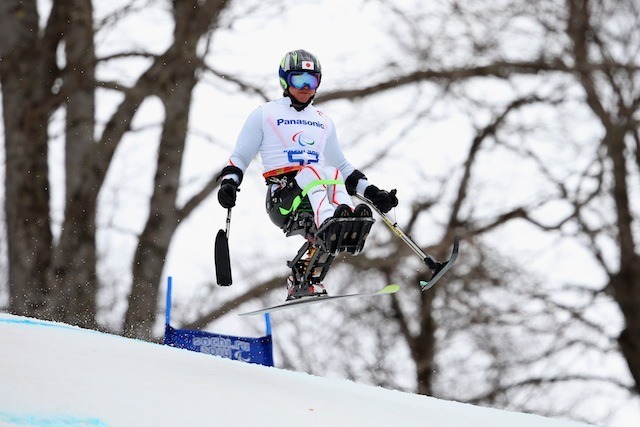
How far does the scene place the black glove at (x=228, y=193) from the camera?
826cm

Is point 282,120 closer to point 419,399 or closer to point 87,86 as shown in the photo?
point 419,399

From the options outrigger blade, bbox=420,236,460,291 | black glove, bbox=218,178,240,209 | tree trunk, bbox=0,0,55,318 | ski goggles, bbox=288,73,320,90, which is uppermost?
tree trunk, bbox=0,0,55,318

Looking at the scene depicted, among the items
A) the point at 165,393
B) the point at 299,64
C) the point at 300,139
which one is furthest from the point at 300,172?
the point at 165,393

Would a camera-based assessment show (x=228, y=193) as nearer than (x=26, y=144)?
Yes

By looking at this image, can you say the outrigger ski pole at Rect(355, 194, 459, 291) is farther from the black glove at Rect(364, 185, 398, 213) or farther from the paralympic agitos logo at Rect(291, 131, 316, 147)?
the paralympic agitos logo at Rect(291, 131, 316, 147)

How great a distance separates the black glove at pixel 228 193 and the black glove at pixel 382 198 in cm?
99

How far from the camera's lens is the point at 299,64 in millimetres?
8195

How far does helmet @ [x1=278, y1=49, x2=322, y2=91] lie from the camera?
8.20 meters

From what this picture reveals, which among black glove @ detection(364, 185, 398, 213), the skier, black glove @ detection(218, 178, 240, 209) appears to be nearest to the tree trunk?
the skier

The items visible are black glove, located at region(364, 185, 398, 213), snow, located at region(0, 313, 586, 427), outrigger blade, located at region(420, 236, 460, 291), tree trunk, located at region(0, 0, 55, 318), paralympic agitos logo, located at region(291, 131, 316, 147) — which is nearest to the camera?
snow, located at region(0, 313, 586, 427)

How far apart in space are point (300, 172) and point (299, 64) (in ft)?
2.46

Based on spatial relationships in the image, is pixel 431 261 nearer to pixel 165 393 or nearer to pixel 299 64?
pixel 299 64

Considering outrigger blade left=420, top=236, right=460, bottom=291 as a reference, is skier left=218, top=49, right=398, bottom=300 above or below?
above

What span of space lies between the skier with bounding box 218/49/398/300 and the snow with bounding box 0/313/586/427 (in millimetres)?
945
